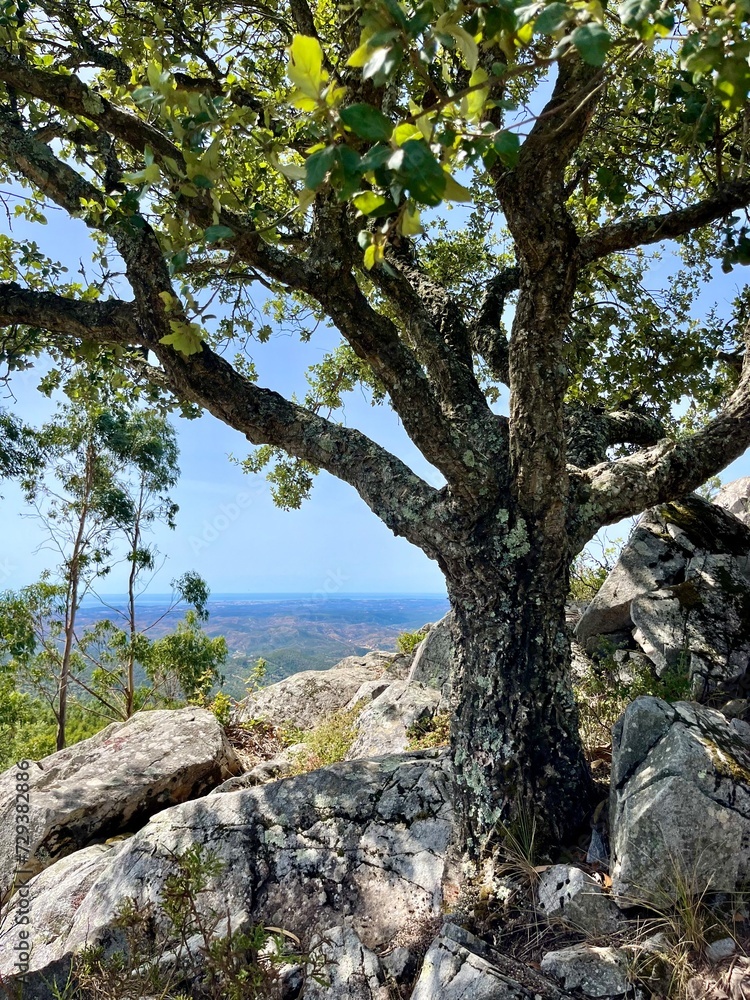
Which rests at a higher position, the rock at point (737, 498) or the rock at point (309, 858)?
the rock at point (737, 498)

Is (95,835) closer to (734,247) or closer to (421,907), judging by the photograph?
(421,907)

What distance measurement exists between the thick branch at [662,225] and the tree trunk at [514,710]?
6.95 feet

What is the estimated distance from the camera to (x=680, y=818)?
289 centimetres

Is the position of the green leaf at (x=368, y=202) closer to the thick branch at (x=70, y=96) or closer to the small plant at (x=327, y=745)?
the thick branch at (x=70, y=96)

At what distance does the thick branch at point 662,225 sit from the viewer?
4.01 meters

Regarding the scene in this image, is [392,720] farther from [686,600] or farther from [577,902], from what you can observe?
[577,902]

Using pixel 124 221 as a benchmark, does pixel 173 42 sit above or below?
above

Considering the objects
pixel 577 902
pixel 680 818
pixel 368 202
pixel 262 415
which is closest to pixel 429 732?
pixel 577 902

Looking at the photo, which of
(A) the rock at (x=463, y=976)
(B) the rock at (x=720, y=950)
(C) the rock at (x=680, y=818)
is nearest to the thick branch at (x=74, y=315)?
(A) the rock at (x=463, y=976)

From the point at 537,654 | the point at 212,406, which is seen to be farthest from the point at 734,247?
the point at 212,406

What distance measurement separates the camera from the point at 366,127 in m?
1.27

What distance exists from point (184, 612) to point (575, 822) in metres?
10.3

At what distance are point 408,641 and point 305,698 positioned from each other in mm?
2479

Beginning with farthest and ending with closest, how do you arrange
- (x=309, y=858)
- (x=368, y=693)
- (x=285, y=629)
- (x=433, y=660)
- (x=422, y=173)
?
(x=285, y=629) → (x=368, y=693) → (x=433, y=660) → (x=309, y=858) → (x=422, y=173)
